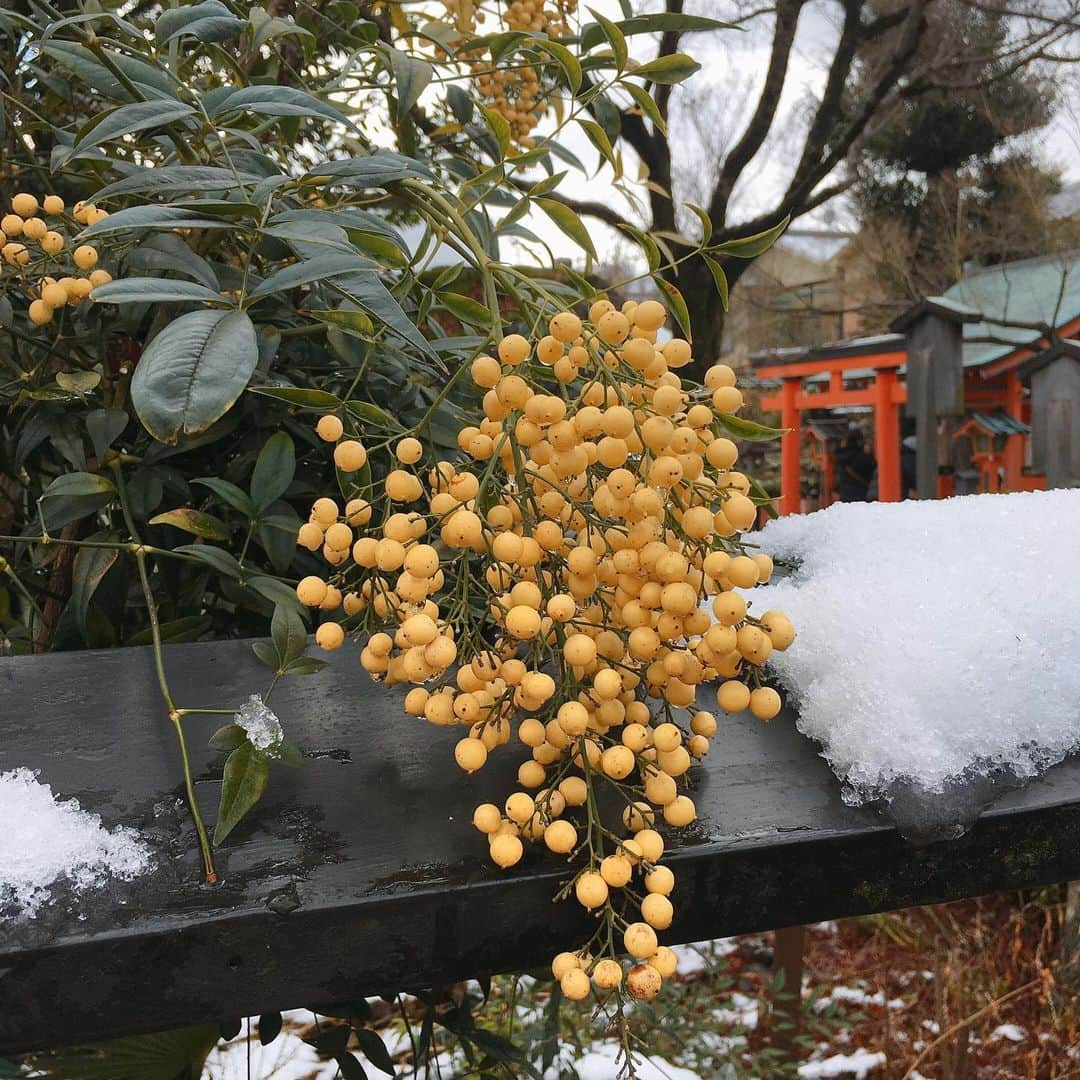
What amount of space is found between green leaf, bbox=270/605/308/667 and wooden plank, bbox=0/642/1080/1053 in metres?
0.04

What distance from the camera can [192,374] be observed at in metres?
0.37

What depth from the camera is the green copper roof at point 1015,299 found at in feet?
16.9

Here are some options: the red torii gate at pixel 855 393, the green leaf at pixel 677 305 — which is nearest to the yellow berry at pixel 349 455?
the green leaf at pixel 677 305

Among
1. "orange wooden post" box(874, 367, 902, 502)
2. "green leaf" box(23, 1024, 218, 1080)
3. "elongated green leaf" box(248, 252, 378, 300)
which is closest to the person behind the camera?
"elongated green leaf" box(248, 252, 378, 300)

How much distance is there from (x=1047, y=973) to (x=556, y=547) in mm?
1771

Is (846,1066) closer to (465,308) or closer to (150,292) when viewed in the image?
(465,308)

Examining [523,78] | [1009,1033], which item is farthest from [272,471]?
[1009,1033]

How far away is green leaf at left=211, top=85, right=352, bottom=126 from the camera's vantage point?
0.49 meters

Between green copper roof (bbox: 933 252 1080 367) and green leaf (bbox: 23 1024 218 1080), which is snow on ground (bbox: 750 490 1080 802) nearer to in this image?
green leaf (bbox: 23 1024 218 1080)

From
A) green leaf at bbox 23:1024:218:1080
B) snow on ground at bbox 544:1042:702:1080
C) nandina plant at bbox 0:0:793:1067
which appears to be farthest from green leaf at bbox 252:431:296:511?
snow on ground at bbox 544:1042:702:1080

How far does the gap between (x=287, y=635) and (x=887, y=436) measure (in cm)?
502

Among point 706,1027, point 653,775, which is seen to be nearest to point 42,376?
point 653,775

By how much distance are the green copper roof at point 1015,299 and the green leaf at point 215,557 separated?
521cm

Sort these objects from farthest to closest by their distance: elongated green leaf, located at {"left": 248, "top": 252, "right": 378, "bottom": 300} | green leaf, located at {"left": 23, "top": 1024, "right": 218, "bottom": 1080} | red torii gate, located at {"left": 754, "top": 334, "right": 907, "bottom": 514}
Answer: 1. red torii gate, located at {"left": 754, "top": 334, "right": 907, "bottom": 514}
2. green leaf, located at {"left": 23, "top": 1024, "right": 218, "bottom": 1080}
3. elongated green leaf, located at {"left": 248, "top": 252, "right": 378, "bottom": 300}
